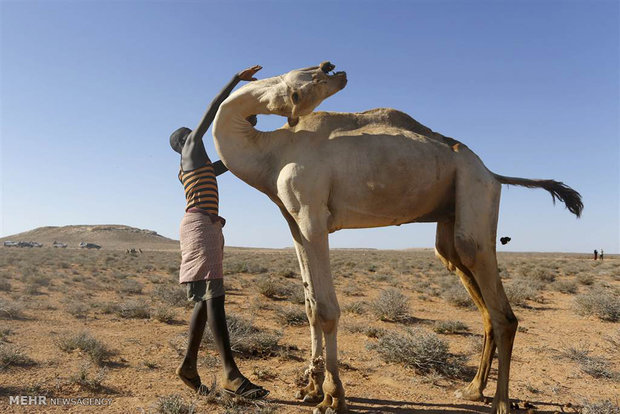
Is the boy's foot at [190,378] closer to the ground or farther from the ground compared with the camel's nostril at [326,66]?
closer to the ground

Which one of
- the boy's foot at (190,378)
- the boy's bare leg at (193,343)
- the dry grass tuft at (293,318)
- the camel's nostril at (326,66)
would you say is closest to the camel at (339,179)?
the camel's nostril at (326,66)

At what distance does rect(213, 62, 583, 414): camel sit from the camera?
3.15 meters

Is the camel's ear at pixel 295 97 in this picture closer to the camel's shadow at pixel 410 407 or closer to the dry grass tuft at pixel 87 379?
the camel's shadow at pixel 410 407

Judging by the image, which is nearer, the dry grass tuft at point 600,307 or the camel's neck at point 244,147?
the camel's neck at point 244,147

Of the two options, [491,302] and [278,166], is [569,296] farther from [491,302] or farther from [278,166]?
[278,166]

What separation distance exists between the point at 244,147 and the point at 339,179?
94cm

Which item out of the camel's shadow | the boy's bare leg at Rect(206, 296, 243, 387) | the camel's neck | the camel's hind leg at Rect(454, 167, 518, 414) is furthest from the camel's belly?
the camel's shadow

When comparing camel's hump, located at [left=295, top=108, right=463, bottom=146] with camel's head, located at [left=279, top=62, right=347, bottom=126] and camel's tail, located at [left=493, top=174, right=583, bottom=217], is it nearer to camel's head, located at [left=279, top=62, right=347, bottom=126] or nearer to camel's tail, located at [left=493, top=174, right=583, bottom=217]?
camel's head, located at [left=279, top=62, right=347, bottom=126]

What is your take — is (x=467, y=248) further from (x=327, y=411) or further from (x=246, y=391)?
(x=246, y=391)

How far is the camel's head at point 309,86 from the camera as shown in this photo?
9.94 ft

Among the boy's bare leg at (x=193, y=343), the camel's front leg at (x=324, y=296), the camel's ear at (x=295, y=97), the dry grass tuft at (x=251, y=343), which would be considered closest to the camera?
the camel's ear at (x=295, y=97)

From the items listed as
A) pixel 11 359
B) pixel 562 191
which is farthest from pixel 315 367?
pixel 11 359

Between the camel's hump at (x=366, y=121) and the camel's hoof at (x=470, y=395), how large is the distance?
259 cm

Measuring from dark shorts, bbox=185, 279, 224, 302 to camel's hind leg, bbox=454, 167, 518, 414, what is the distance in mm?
2197
